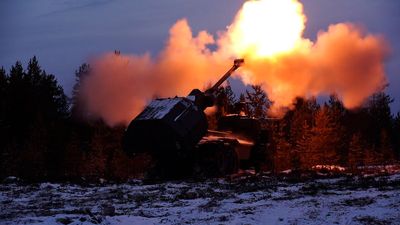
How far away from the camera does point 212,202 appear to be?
1828 cm

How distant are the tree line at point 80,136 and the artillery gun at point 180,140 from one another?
5.21 metres

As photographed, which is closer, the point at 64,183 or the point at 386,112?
the point at 64,183

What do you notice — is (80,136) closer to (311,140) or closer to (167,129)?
(311,140)

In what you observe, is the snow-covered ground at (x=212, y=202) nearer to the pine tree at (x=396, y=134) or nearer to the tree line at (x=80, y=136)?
the tree line at (x=80, y=136)

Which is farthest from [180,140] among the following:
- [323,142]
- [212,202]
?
[323,142]

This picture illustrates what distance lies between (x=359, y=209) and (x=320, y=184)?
291 inches

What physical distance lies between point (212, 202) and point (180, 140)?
985 cm

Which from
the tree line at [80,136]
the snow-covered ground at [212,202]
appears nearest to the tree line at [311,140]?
the tree line at [80,136]

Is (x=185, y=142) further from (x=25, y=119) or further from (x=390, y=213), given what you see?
(x=25, y=119)

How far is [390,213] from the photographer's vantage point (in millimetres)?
14148

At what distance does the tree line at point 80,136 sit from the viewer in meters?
42.9

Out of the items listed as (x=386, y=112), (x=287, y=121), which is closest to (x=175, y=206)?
(x=287, y=121)

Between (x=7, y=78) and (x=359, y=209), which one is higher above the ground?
(x=7, y=78)

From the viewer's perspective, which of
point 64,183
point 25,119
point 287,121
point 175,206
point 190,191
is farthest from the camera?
point 287,121
